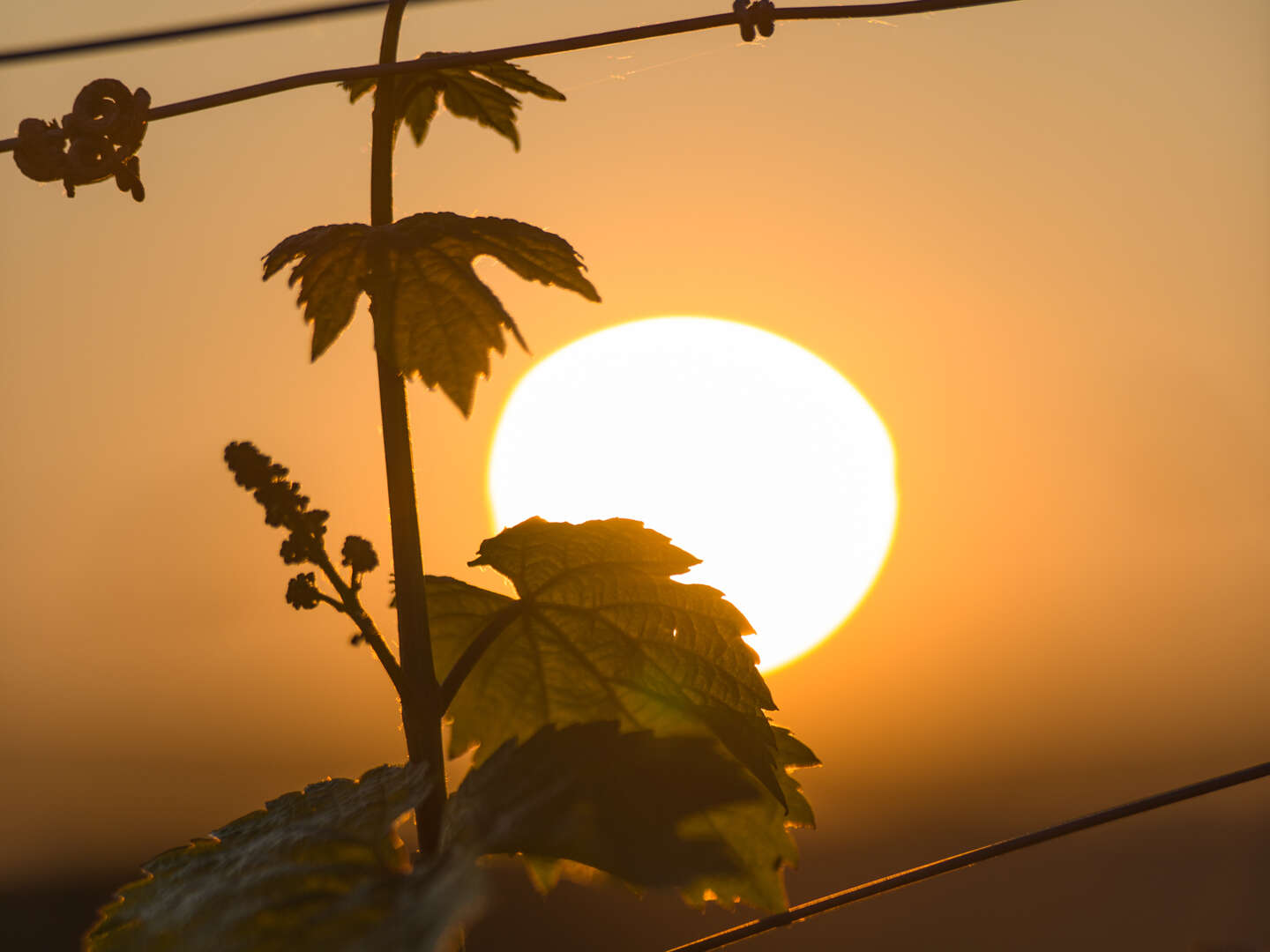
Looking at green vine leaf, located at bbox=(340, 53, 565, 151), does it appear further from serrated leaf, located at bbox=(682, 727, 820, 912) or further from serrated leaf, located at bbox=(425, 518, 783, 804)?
serrated leaf, located at bbox=(682, 727, 820, 912)

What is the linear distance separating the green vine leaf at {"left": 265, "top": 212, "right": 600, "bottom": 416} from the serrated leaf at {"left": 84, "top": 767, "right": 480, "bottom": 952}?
0.59 metres

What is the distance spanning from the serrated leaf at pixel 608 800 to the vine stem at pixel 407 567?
9 cm

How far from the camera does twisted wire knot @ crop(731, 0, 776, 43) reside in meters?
1.86

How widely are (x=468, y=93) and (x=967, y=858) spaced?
1.54 metres

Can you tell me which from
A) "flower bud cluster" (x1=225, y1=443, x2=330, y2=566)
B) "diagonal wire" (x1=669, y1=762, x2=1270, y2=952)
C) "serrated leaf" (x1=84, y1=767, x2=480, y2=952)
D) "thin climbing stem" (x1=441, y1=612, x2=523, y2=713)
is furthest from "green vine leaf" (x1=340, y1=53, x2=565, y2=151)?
"diagonal wire" (x1=669, y1=762, x2=1270, y2=952)

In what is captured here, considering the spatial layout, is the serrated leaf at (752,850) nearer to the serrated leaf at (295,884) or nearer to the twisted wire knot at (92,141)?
the serrated leaf at (295,884)

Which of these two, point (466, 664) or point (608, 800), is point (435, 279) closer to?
point (466, 664)

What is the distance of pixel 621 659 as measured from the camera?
1729 millimetres

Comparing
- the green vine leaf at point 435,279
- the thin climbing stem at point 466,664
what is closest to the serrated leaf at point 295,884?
the thin climbing stem at point 466,664

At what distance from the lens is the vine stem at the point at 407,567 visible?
4.89ft

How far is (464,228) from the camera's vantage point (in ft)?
4.99

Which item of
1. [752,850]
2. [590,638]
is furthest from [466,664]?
[752,850]

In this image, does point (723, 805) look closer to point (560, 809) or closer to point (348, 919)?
point (560, 809)

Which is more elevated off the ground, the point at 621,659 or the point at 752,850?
the point at 621,659
